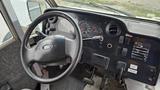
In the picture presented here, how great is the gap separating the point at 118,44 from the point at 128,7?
0.49 meters

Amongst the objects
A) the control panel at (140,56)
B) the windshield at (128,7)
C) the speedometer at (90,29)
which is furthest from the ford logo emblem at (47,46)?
the windshield at (128,7)

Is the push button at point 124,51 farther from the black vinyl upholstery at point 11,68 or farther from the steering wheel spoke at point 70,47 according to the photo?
the black vinyl upholstery at point 11,68

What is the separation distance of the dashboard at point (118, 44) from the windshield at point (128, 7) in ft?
0.61

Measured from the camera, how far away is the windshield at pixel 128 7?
1921 mm

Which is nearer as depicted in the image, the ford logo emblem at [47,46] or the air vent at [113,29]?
the ford logo emblem at [47,46]

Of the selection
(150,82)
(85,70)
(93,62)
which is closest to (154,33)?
(150,82)

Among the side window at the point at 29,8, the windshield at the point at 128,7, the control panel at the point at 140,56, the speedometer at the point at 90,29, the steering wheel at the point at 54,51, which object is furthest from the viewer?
the side window at the point at 29,8

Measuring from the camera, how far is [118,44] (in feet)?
5.38

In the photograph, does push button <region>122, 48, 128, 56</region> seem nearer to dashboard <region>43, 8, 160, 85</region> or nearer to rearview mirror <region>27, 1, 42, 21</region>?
dashboard <region>43, 8, 160, 85</region>

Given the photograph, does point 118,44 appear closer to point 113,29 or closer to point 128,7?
point 113,29

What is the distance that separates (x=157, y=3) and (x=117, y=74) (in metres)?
0.66

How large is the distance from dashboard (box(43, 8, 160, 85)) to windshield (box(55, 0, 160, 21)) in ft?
0.61

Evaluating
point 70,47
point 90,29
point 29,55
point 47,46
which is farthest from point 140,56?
point 29,55

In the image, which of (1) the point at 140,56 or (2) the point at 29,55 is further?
(1) the point at 140,56
